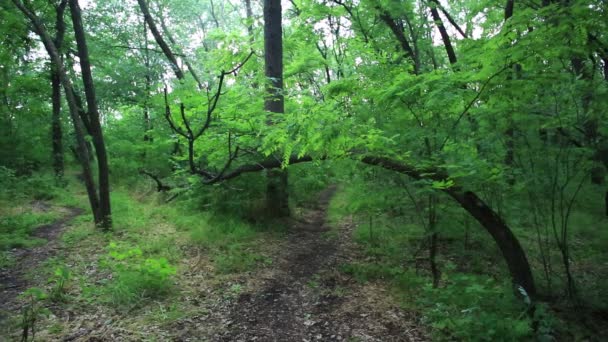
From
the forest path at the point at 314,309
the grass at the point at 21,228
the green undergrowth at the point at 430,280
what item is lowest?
the forest path at the point at 314,309

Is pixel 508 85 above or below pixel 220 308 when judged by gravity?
above

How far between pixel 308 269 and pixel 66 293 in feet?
12.3

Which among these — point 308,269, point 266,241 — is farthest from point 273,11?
point 308,269

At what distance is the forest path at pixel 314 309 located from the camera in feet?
Result: 14.2

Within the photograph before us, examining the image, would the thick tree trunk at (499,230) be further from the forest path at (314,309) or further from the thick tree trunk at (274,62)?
the thick tree trunk at (274,62)

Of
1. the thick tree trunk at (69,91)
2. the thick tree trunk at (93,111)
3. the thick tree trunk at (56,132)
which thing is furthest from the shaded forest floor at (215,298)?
the thick tree trunk at (56,132)

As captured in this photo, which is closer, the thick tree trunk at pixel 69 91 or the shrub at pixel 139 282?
the shrub at pixel 139 282

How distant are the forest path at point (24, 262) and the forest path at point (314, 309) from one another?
10.1 feet

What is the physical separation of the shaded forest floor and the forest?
1.3 inches

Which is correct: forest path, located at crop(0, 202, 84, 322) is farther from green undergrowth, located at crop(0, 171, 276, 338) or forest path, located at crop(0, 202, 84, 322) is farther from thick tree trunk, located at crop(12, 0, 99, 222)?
thick tree trunk, located at crop(12, 0, 99, 222)

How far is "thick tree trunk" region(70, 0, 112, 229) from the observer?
7699 mm

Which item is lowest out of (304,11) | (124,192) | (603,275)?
(603,275)

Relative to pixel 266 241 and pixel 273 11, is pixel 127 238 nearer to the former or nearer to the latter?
pixel 266 241

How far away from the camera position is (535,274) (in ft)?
18.9
